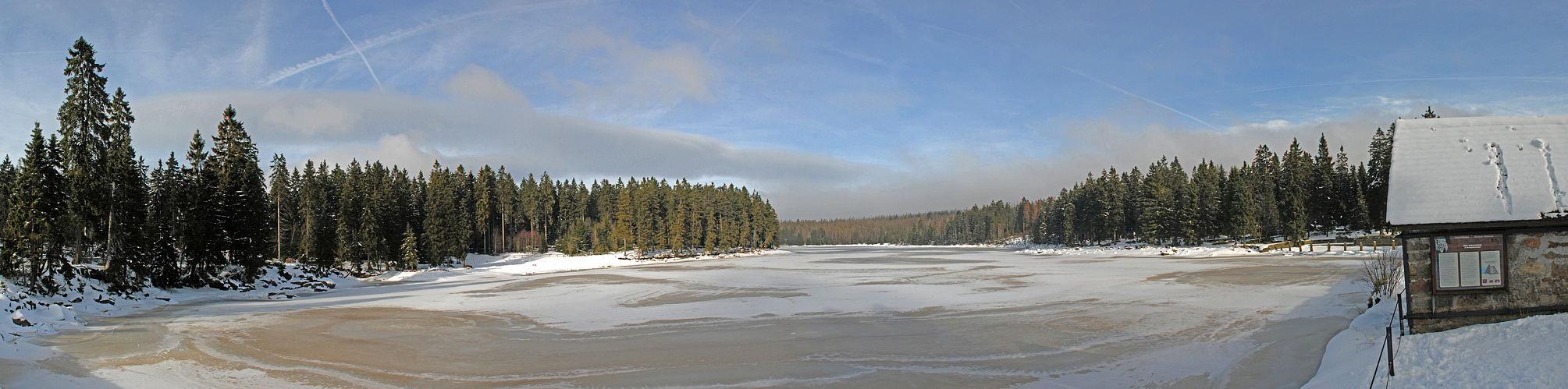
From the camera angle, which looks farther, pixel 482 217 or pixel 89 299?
pixel 482 217

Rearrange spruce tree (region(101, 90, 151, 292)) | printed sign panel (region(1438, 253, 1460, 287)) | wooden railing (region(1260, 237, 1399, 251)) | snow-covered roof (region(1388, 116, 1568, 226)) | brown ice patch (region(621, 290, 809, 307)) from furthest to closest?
wooden railing (region(1260, 237, 1399, 251)) < spruce tree (region(101, 90, 151, 292)) < brown ice patch (region(621, 290, 809, 307)) < printed sign panel (region(1438, 253, 1460, 287)) < snow-covered roof (region(1388, 116, 1568, 226))

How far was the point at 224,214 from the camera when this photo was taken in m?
35.2

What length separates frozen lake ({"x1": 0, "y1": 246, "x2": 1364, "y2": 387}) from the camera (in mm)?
10977

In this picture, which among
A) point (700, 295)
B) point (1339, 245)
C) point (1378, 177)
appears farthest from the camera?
point (1378, 177)

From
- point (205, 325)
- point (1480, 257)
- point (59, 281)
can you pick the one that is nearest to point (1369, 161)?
point (1480, 257)

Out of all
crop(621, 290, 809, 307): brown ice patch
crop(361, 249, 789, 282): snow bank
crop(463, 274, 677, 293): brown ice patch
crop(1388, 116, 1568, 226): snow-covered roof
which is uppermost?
crop(1388, 116, 1568, 226): snow-covered roof

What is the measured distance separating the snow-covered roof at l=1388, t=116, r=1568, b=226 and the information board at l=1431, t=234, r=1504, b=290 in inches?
17.8

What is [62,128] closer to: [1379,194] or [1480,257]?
[1480,257]

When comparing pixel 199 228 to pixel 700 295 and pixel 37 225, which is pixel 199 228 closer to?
pixel 37 225

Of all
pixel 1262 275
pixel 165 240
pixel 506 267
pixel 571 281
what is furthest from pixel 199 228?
pixel 1262 275

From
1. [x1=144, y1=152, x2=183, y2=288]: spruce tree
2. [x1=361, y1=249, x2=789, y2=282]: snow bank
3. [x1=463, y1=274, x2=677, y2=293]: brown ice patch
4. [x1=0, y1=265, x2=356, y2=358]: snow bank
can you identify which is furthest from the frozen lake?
[x1=361, y1=249, x2=789, y2=282]: snow bank

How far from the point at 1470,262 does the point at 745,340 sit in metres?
11.8

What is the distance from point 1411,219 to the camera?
31.9 ft

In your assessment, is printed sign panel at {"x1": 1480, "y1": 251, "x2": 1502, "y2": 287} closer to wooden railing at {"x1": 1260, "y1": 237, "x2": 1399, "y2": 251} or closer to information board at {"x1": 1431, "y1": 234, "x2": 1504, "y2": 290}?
information board at {"x1": 1431, "y1": 234, "x2": 1504, "y2": 290}
